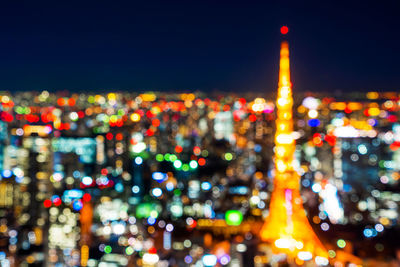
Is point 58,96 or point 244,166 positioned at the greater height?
point 58,96

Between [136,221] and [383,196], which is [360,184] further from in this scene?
[136,221]

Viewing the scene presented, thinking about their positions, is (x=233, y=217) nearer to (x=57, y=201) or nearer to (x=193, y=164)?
(x=193, y=164)

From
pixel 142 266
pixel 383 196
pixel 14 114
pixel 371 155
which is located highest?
pixel 14 114

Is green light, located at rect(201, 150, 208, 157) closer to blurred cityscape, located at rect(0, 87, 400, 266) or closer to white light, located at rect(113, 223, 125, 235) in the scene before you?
blurred cityscape, located at rect(0, 87, 400, 266)

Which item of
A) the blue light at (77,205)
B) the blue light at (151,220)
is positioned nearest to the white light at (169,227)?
the blue light at (151,220)

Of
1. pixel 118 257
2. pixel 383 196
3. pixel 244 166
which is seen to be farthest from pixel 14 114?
pixel 383 196

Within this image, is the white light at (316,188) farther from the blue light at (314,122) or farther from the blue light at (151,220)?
the blue light at (151,220)

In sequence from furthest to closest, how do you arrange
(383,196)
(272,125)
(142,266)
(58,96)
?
(272,125)
(383,196)
(58,96)
(142,266)
